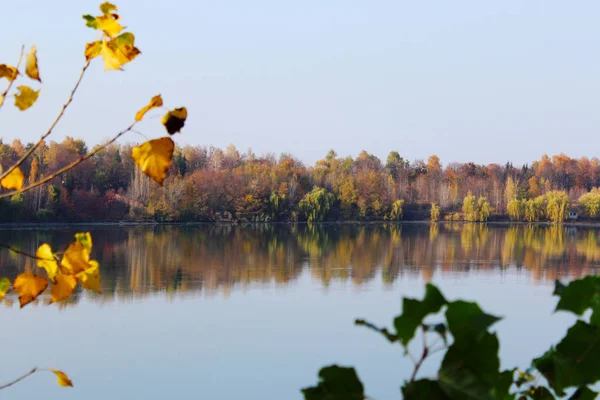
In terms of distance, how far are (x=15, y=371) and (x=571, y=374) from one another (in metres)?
8.20

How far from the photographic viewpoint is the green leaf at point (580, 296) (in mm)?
518

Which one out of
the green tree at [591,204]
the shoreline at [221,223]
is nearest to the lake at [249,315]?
the shoreline at [221,223]

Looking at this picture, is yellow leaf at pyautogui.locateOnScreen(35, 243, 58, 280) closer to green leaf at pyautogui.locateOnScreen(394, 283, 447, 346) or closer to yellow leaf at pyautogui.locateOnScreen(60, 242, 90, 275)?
yellow leaf at pyautogui.locateOnScreen(60, 242, 90, 275)

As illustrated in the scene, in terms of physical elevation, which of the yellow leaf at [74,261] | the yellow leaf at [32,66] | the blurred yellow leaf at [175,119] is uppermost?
the yellow leaf at [32,66]

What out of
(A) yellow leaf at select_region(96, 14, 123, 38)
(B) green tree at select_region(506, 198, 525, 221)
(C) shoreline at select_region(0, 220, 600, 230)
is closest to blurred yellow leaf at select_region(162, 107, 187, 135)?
(A) yellow leaf at select_region(96, 14, 123, 38)

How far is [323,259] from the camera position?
17641 millimetres

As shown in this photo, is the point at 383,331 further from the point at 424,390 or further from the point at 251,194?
the point at 251,194

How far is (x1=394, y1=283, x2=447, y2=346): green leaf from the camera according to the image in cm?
40

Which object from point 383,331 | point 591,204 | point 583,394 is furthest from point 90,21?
point 591,204

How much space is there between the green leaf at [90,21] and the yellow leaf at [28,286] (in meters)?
0.24

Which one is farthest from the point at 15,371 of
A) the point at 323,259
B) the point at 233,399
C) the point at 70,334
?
the point at 323,259

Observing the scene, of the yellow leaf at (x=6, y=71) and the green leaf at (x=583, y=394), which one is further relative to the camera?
the yellow leaf at (x=6, y=71)

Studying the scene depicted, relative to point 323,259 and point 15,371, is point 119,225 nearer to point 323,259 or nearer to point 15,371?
point 323,259

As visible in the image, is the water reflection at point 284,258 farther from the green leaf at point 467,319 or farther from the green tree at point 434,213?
the green tree at point 434,213
